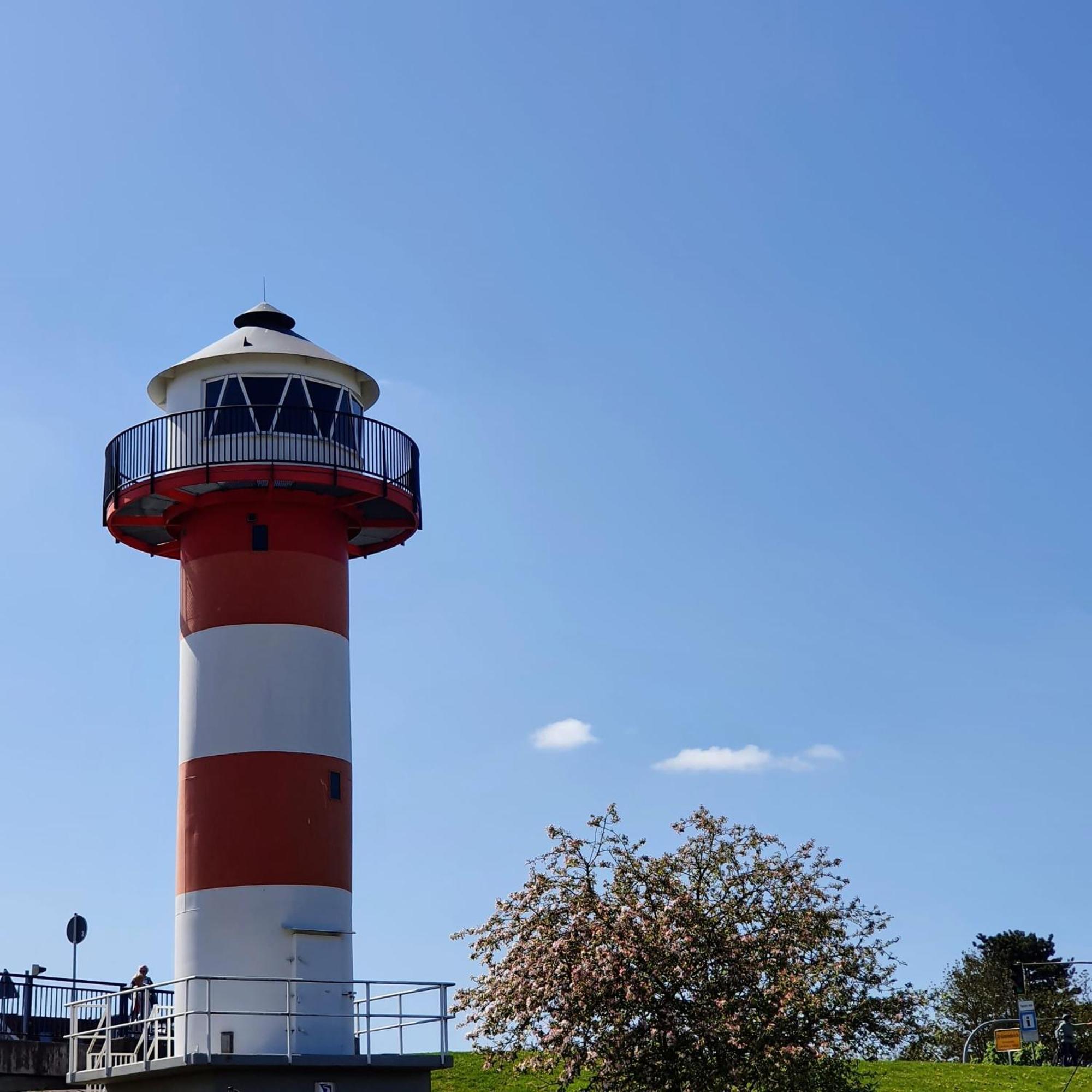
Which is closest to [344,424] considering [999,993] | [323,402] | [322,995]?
[323,402]

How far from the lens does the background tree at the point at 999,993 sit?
7719 centimetres

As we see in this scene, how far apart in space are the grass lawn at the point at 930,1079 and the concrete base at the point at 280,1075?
10.5 metres

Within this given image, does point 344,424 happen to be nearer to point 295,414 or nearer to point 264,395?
point 295,414

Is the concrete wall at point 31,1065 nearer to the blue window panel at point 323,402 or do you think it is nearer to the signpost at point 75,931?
the signpost at point 75,931

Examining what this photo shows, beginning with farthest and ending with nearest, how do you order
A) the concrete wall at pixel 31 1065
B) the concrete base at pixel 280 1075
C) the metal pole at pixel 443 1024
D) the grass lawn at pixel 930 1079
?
the grass lawn at pixel 930 1079, the concrete wall at pixel 31 1065, the metal pole at pixel 443 1024, the concrete base at pixel 280 1075

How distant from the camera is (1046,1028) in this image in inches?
2945

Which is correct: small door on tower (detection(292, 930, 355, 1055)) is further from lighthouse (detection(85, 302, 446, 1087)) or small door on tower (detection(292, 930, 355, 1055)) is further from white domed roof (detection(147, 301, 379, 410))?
white domed roof (detection(147, 301, 379, 410))

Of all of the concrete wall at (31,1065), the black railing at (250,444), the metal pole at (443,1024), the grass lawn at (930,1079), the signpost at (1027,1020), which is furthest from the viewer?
the signpost at (1027,1020)

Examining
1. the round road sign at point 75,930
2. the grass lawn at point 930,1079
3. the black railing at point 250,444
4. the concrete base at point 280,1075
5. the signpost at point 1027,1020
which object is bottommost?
the grass lawn at point 930,1079

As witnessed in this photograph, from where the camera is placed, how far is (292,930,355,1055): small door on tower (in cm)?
2892

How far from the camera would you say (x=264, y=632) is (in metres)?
30.6

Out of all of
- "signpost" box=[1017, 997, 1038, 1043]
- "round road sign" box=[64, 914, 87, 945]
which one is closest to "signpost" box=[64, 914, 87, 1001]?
"round road sign" box=[64, 914, 87, 945]

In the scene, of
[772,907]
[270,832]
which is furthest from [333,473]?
[772,907]

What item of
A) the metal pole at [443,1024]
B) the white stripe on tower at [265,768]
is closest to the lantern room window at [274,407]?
the white stripe on tower at [265,768]
